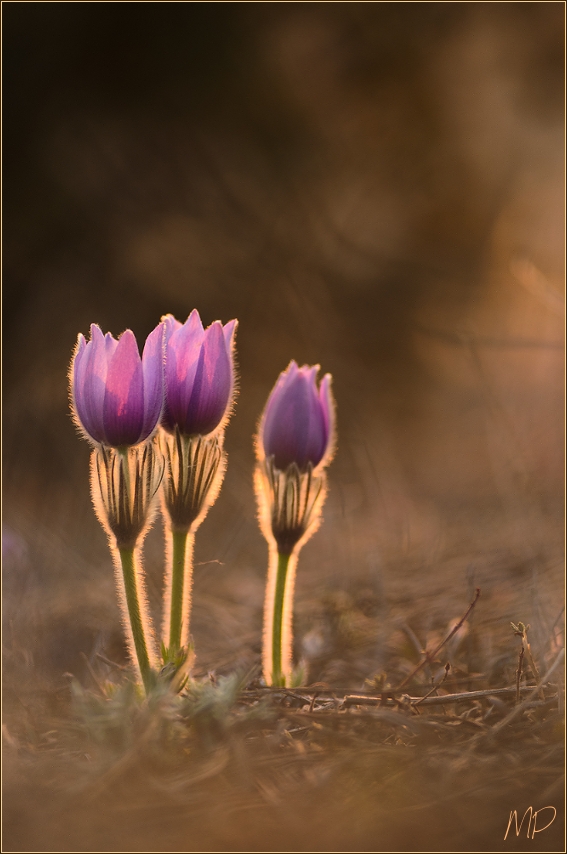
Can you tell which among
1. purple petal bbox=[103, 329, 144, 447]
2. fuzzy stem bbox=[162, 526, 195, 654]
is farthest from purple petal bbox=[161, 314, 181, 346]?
fuzzy stem bbox=[162, 526, 195, 654]

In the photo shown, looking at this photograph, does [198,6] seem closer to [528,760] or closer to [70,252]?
[70,252]

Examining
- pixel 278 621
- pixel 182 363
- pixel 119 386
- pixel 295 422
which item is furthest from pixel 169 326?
pixel 278 621

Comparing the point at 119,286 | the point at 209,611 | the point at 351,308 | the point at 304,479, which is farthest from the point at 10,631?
the point at 351,308

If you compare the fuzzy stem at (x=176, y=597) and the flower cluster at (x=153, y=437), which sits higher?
the flower cluster at (x=153, y=437)
